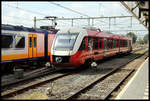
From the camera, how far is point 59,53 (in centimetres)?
1412

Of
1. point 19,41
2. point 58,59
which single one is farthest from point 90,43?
point 19,41

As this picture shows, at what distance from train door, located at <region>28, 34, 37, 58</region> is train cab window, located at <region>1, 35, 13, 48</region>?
7.54 feet

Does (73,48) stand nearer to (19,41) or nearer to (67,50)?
(67,50)

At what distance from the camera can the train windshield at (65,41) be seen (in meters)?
14.2

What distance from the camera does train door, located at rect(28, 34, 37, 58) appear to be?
1641 cm

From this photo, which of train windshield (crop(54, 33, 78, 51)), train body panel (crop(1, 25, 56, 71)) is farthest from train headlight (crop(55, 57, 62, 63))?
train body panel (crop(1, 25, 56, 71))

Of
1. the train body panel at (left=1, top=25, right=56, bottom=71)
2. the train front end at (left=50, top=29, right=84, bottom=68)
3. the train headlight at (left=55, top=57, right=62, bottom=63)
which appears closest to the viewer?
the train body panel at (left=1, top=25, right=56, bottom=71)

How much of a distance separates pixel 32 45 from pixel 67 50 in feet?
12.8

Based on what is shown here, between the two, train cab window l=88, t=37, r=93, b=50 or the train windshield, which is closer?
the train windshield

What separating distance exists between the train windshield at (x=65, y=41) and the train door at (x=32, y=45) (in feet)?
8.38

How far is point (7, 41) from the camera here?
1381 centimetres

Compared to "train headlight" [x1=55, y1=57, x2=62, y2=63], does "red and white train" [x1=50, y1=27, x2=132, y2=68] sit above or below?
above

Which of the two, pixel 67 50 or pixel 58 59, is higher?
pixel 67 50

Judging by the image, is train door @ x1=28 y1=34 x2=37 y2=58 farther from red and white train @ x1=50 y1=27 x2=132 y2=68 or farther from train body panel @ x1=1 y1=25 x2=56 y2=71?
red and white train @ x1=50 y1=27 x2=132 y2=68
